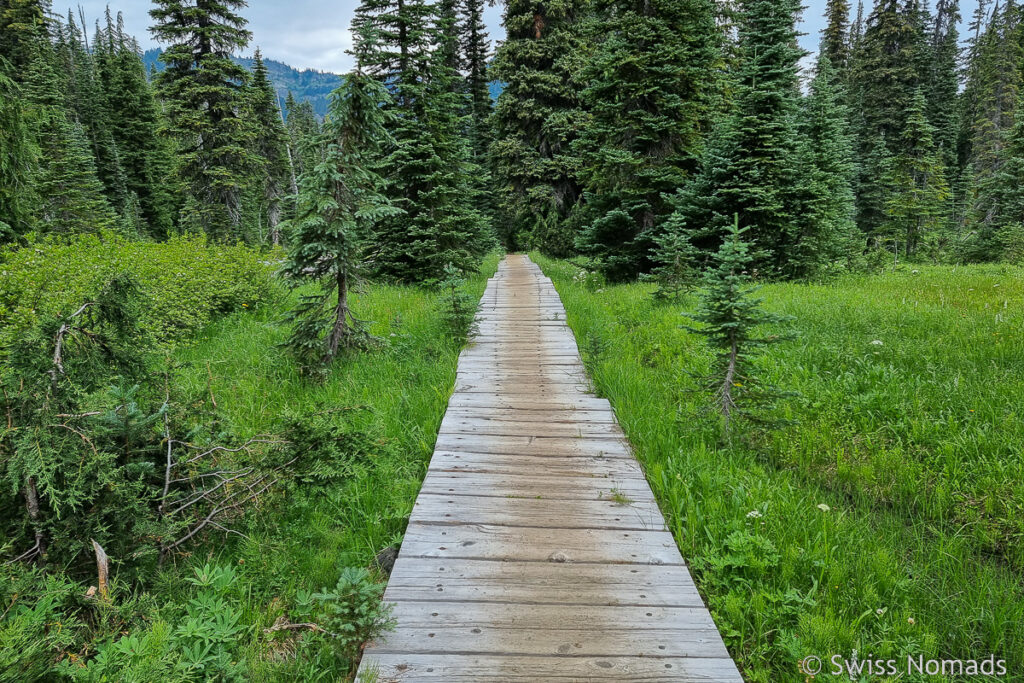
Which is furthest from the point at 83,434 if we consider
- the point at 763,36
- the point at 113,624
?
the point at 763,36

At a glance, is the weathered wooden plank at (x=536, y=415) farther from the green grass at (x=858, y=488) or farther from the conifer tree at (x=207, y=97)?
the conifer tree at (x=207, y=97)

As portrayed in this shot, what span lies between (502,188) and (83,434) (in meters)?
26.9

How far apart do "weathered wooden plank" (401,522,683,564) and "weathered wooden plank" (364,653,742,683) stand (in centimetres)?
73

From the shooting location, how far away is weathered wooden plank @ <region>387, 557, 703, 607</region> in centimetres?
275

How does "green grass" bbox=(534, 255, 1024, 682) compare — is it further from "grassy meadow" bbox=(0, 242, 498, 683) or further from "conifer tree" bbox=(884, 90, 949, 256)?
"conifer tree" bbox=(884, 90, 949, 256)

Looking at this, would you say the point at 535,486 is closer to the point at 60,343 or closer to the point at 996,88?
the point at 60,343

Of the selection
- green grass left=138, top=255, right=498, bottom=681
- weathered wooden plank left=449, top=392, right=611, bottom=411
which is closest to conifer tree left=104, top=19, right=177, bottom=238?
green grass left=138, top=255, right=498, bottom=681

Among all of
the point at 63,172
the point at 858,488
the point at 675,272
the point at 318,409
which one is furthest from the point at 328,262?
the point at 63,172

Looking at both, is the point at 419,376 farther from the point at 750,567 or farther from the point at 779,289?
the point at 779,289

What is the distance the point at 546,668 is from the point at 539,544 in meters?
0.94

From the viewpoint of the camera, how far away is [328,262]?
610cm

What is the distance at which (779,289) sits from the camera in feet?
33.0

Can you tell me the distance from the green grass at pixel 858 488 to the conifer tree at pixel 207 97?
21317 millimetres

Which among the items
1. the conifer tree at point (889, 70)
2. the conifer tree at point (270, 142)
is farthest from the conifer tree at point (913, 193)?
the conifer tree at point (270, 142)
